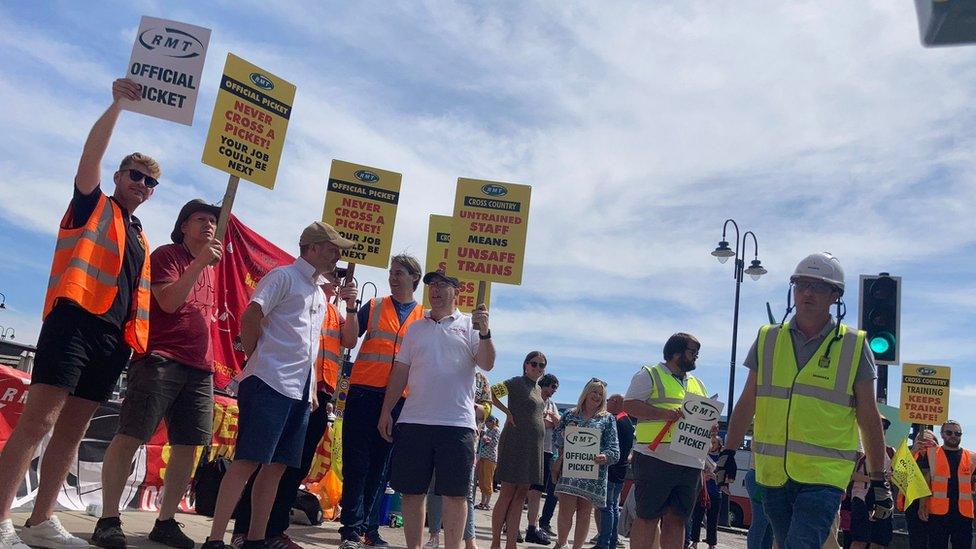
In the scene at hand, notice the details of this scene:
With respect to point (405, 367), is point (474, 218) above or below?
above

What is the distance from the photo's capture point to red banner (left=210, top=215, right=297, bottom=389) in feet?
29.8

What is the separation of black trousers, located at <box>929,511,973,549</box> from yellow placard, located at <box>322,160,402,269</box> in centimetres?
839

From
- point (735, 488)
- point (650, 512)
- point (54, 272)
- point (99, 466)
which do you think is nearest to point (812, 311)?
point (650, 512)

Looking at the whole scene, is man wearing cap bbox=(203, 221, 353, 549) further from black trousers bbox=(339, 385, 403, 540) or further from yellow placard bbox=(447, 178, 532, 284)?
yellow placard bbox=(447, 178, 532, 284)

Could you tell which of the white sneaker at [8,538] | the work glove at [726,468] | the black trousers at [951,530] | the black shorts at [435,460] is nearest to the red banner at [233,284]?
the black shorts at [435,460]

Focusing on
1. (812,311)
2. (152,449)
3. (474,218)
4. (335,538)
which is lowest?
(335,538)

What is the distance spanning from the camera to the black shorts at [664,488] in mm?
6180

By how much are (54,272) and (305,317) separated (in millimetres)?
1444

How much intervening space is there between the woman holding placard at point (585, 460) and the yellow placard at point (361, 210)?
251 cm

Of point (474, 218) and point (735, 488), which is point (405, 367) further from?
point (735, 488)

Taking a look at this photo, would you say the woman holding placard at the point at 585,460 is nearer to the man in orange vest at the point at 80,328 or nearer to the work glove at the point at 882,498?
the work glove at the point at 882,498

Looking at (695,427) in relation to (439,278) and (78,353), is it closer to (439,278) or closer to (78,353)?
(439,278)

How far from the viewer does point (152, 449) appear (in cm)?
778

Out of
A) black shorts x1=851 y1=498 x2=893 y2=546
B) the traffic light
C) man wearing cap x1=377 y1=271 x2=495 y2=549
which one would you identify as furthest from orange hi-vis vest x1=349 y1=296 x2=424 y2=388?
black shorts x1=851 y1=498 x2=893 y2=546
